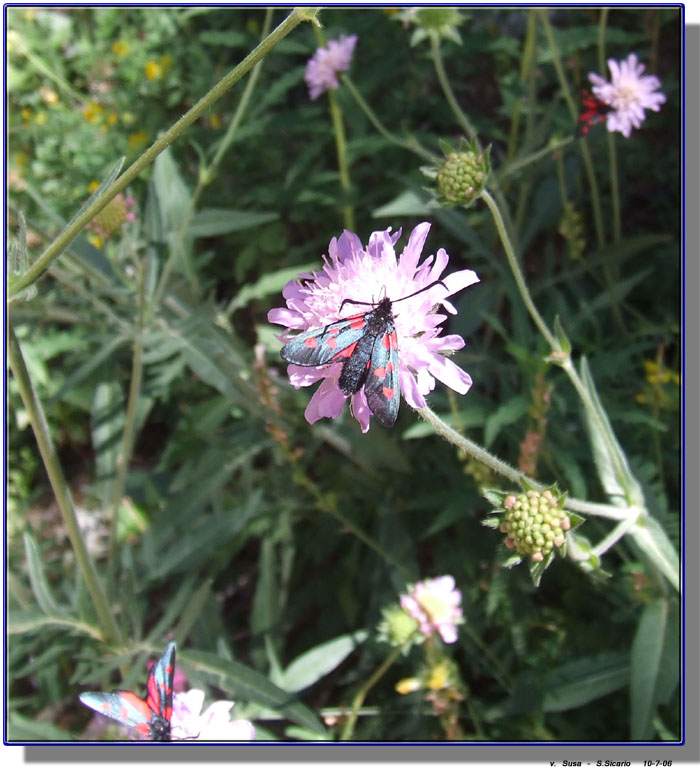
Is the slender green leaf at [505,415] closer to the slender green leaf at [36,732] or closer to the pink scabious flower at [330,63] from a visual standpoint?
the pink scabious flower at [330,63]

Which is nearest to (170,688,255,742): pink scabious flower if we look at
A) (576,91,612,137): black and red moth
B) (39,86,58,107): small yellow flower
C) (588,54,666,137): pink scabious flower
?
(576,91,612,137): black and red moth

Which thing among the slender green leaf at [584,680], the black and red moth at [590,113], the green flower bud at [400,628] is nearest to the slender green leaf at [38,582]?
the green flower bud at [400,628]

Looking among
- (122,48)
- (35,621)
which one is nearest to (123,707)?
(35,621)

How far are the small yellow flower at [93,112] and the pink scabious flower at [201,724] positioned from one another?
9.25 ft

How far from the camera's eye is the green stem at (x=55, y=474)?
135 centimetres

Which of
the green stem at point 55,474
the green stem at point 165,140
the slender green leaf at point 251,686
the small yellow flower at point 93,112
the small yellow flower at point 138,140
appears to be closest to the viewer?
the green stem at point 165,140

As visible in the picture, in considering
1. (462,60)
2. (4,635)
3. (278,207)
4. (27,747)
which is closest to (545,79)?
(462,60)

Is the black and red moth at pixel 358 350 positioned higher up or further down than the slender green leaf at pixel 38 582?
higher up

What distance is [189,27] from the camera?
3.33 meters

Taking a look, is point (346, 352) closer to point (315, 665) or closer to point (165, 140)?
point (165, 140)

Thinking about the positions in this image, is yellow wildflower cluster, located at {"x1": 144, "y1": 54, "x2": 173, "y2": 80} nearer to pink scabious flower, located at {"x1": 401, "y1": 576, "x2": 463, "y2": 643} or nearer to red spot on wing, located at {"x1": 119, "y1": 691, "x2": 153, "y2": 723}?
pink scabious flower, located at {"x1": 401, "y1": 576, "x2": 463, "y2": 643}

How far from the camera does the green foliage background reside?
197 cm

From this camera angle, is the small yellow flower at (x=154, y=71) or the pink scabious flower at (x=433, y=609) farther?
the small yellow flower at (x=154, y=71)

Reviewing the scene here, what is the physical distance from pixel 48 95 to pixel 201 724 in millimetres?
3340
